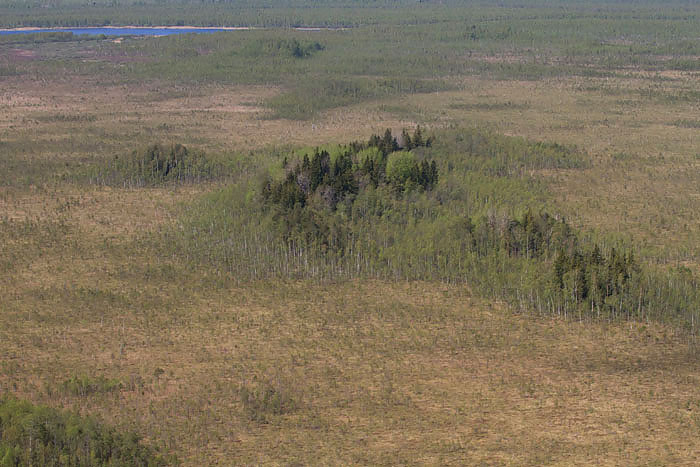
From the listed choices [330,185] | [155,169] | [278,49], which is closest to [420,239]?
[330,185]

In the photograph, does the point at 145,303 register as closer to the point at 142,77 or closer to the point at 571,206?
the point at 571,206

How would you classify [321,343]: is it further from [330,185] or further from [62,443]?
[330,185]

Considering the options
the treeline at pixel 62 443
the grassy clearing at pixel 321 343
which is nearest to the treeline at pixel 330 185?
the grassy clearing at pixel 321 343

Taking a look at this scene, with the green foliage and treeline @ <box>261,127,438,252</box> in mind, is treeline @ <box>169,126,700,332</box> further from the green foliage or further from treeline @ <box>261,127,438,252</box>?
the green foliage

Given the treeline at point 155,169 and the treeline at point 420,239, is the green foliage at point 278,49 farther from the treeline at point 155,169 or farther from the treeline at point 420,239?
the treeline at point 420,239

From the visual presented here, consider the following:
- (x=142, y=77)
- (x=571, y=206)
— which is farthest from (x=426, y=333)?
(x=142, y=77)
